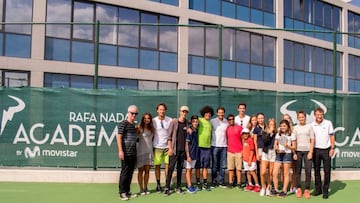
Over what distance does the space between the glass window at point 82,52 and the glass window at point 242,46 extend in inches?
357

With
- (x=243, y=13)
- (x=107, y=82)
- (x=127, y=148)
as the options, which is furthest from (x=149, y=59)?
(x=127, y=148)

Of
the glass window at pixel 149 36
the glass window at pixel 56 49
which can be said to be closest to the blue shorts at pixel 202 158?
the glass window at pixel 56 49

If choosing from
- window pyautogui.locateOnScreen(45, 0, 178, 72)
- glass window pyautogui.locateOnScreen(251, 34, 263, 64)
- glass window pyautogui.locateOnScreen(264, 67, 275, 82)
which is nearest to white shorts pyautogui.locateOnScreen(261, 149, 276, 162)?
window pyautogui.locateOnScreen(45, 0, 178, 72)

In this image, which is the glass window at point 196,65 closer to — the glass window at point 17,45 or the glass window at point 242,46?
the glass window at point 242,46

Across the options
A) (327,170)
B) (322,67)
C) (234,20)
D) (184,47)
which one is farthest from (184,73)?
(327,170)

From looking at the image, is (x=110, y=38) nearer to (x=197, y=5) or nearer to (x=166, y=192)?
(x=197, y=5)

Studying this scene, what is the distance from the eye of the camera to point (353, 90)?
2806 centimetres

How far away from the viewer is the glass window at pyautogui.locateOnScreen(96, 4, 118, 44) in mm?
18234

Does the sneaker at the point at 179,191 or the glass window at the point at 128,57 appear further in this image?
the glass window at the point at 128,57

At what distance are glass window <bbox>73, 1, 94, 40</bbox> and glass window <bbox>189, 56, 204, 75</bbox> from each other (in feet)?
19.0

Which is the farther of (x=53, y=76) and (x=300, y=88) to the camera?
(x=300, y=88)

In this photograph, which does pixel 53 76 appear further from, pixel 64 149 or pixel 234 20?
pixel 234 20

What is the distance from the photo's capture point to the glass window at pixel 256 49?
2352 cm

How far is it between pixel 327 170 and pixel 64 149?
559 centimetres
